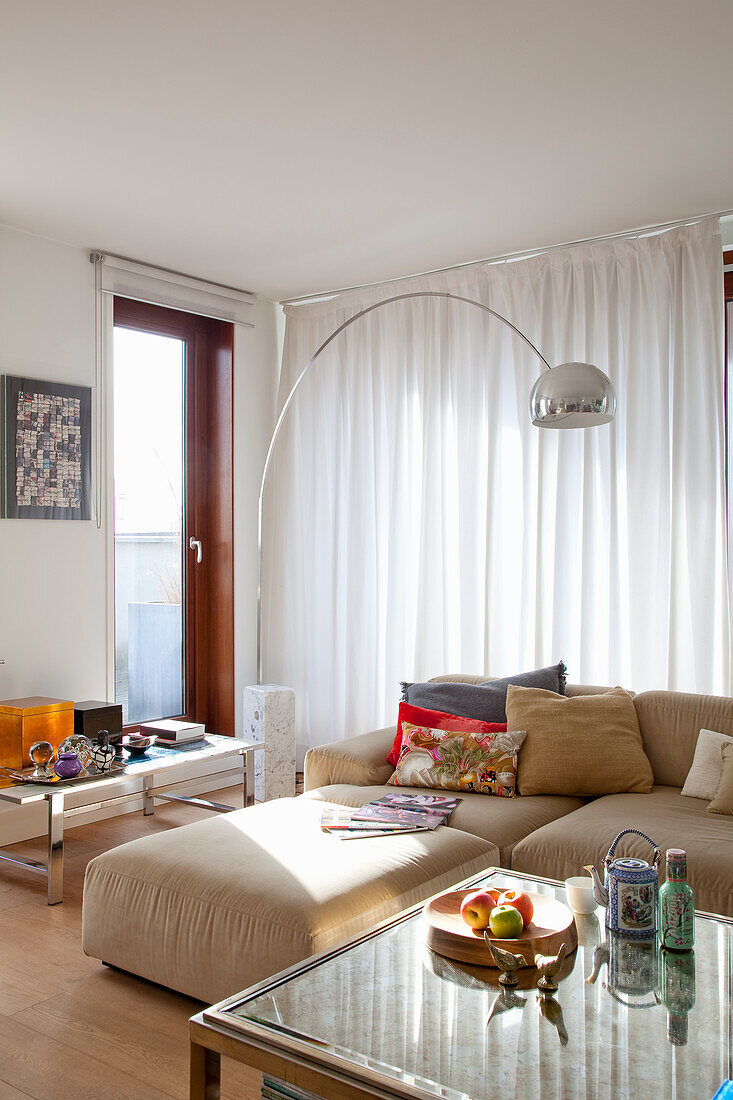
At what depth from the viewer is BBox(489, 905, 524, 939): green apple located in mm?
1938

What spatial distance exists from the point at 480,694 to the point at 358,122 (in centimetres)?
210

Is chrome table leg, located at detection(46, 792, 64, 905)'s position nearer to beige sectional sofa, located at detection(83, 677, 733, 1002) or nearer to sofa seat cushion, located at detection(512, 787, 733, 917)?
beige sectional sofa, located at detection(83, 677, 733, 1002)

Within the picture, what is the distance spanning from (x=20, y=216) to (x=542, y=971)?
3.58 meters

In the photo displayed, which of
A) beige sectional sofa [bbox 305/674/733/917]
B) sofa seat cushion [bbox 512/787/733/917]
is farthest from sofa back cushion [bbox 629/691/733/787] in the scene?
sofa seat cushion [bbox 512/787/733/917]

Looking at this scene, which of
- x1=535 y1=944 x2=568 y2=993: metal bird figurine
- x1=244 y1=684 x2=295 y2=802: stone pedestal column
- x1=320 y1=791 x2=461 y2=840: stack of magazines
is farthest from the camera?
x1=244 y1=684 x2=295 y2=802: stone pedestal column

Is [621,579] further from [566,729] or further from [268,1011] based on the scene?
[268,1011]

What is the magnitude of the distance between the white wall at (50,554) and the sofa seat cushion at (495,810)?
1516mm

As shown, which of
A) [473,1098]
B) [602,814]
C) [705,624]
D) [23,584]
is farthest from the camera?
[23,584]

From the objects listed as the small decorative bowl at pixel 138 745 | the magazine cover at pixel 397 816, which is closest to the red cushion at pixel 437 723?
the magazine cover at pixel 397 816

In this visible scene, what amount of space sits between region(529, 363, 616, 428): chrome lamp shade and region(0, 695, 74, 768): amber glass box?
2.24m

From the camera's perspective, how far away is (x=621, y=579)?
418cm

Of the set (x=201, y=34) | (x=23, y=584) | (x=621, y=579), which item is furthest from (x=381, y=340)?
(x=201, y=34)

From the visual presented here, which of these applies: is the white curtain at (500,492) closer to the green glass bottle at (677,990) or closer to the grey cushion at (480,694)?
the grey cushion at (480,694)

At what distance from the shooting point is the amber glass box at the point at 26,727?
3.66 metres
